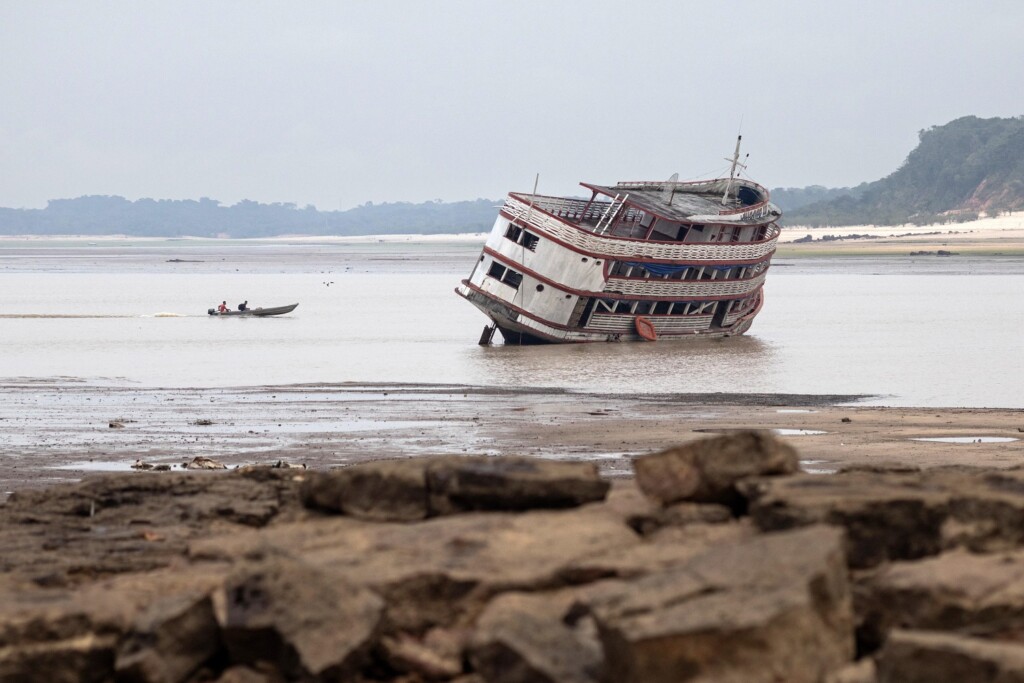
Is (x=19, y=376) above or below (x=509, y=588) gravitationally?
below

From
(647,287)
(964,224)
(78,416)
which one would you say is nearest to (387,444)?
(78,416)

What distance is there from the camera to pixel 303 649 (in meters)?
7.41

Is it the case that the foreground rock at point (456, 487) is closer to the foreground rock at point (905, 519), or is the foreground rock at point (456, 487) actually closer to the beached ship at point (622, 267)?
the foreground rock at point (905, 519)

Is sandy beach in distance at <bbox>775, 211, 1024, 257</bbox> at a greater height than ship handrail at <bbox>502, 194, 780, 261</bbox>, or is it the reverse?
ship handrail at <bbox>502, 194, 780, 261</bbox>

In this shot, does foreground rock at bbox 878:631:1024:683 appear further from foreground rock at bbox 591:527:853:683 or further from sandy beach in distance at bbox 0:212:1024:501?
sandy beach in distance at bbox 0:212:1024:501

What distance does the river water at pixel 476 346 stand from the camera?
31.4 m

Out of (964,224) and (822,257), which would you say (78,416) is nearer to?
(822,257)

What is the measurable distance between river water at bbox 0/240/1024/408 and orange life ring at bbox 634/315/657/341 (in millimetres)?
512

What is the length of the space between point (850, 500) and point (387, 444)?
460 inches

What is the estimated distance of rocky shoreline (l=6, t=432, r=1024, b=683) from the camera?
6.68 metres

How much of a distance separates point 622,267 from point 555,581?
33160 mm

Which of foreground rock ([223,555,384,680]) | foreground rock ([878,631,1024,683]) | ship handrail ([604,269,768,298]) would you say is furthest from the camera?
ship handrail ([604,269,768,298])

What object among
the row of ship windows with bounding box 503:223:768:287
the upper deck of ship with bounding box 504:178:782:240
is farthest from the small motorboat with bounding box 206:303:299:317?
the row of ship windows with bounding box 503:223:768:287

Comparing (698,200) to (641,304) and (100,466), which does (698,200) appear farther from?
(100,466)
